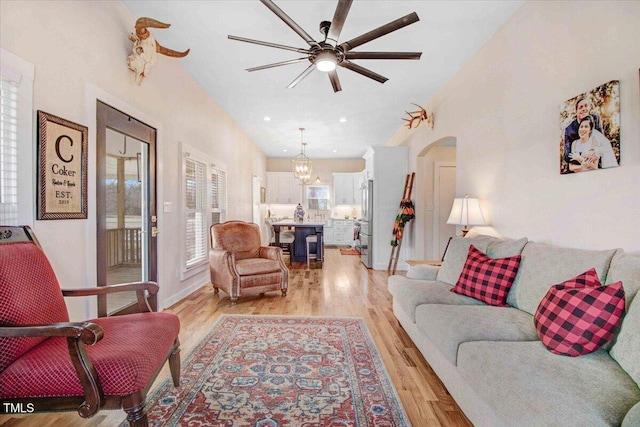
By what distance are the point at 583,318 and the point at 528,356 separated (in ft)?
1.08

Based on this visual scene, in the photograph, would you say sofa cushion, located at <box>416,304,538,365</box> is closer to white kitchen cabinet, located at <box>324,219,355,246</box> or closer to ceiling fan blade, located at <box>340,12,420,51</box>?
ceiling fan blade, located at <box>340,12,420,51</box>

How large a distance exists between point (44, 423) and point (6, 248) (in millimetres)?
970

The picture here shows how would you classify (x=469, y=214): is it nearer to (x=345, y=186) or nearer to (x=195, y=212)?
(x=195, y=212)

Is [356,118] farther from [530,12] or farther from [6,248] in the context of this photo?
[6,248]

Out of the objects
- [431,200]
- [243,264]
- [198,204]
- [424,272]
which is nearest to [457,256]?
[424,272]

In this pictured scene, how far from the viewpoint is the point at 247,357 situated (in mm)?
2408

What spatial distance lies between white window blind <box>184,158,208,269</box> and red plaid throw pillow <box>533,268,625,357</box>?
154 inches

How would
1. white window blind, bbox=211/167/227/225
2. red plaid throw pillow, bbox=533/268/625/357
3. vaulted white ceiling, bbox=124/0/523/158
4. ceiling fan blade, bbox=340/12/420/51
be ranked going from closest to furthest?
red plaid throw pillow, bbox=533/268/625/357 → ceiling fan blade, bbox=340/12/420/51 → vaulted white ceiling, bbox=124/0/523/158 → white window blind, bbox=211/167/227/225

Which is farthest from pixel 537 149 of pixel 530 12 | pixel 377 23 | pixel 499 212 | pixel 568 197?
pixel 377 23

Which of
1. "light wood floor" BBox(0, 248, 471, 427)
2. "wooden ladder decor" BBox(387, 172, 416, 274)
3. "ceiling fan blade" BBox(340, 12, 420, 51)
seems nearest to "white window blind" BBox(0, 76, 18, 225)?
"light wood floor" BBox(0, 248, 471, 427)

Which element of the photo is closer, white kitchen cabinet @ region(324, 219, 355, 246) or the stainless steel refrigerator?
the stainless steel refrigerator

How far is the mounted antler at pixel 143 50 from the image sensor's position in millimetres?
2600

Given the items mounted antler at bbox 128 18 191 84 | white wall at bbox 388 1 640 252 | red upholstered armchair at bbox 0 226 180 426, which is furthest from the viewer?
mounted antler at bbox 128 18 191 84

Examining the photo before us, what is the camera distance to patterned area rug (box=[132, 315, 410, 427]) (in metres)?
1.71
